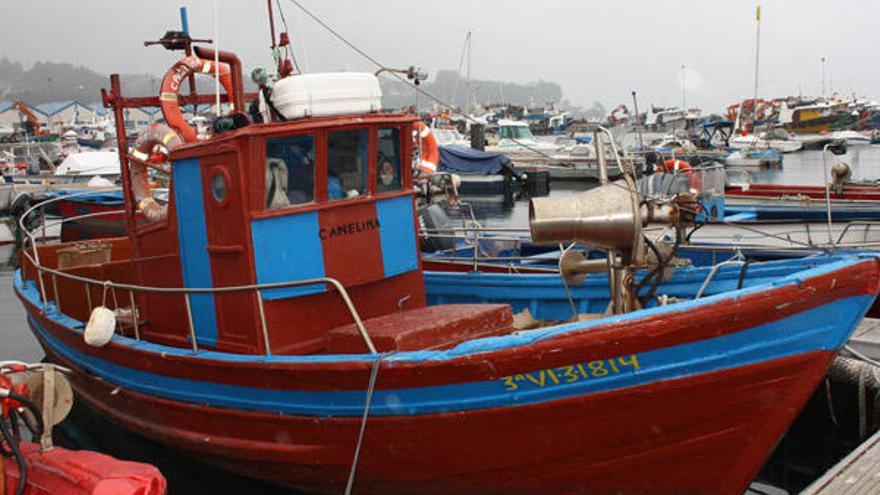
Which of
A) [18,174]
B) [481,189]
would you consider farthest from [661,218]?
[18,174]

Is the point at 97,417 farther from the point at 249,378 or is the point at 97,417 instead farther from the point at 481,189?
the point at 481,189

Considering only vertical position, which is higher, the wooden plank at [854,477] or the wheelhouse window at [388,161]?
the wheelhouse window at [388,161]

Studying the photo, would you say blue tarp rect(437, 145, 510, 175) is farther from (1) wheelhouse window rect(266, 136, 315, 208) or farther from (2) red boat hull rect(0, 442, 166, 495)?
(2) red boat hull rect(0, 442, 166, 495)

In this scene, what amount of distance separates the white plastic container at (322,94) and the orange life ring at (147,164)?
1808 mm

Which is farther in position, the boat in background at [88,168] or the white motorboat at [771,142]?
the white motorboat at [771,142]

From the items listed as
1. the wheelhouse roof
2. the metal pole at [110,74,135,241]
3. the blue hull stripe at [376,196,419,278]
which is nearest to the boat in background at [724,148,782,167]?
the blue hull stripe at [376,196,419,278]

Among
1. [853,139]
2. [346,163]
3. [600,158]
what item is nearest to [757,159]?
[853,139]

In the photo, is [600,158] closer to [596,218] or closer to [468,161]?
[596,218]

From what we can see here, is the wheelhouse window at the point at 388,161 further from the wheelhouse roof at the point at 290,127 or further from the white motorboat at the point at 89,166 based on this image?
the white motorboat at the point at 89,166

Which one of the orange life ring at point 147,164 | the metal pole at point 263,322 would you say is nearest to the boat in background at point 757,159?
the orange life ring at point 147,164

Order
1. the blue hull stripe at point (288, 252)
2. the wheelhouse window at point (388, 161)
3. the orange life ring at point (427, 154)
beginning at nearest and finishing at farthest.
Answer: the blue hull stripe at point (288, 252), the wheelhouse window at point (388, 161), the orange life ring at point (427, 154)

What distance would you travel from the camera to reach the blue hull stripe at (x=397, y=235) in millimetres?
7004

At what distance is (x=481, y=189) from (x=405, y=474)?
3033 cm

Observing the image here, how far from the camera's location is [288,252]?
21.1ft
